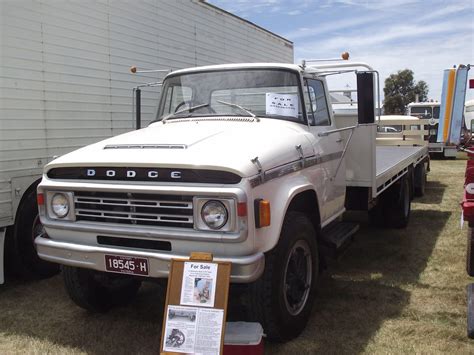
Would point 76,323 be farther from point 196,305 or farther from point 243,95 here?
point 243,95

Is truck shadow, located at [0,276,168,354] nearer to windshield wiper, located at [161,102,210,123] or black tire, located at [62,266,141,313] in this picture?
black tire, located at [62,266,141,313]

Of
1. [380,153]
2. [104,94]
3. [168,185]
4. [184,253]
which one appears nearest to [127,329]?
[184,253]

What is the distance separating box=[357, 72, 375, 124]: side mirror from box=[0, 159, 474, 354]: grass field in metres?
1.69

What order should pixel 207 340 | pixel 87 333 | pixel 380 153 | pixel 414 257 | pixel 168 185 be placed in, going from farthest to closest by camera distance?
pixel 380 153, pixel 414 257, pixel 87 333, pixel 168 185, pixel 207 340

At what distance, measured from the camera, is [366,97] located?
14.9 ft

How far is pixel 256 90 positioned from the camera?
4535 millimetres

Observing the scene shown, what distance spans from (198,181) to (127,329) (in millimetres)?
1685

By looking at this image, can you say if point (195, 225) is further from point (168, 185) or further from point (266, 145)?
point (266, 145)

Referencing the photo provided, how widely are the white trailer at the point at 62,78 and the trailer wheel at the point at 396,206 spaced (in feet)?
11.8

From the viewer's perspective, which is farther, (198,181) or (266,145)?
(266,145)

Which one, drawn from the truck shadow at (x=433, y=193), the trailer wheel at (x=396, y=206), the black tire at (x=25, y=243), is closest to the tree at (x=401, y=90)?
the truck shadow at (x=433, y=193)

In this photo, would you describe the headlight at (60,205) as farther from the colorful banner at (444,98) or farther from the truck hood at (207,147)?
the colorful banner at (444,98)

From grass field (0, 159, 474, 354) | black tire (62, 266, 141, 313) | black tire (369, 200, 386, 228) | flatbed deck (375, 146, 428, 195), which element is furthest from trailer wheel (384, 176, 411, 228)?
black tire (62, 266, 141, 313)

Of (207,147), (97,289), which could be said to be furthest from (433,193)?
(207,147)
